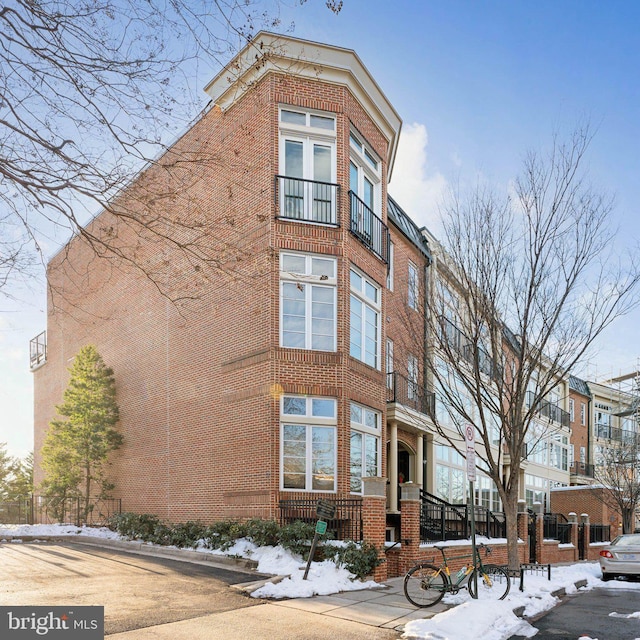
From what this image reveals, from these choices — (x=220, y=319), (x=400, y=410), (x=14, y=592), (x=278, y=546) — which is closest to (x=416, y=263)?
(x=400, y=410)

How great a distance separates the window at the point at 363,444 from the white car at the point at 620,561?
21.9 ft

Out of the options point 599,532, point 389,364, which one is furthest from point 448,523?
point 599,532

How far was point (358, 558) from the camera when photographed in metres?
12.0

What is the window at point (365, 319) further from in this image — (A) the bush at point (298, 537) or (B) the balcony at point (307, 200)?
(A) the bush at point (298, 537)

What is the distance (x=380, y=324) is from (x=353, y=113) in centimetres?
556

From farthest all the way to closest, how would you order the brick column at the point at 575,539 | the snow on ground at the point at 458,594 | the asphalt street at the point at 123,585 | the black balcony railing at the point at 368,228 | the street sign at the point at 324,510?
the brick column at the point at 575,539 < the black balcony railing at the point at 368,228 < the street sign at the point at 324,510 < the asphalt street at the point at 123,585 < the snow on ground at the point at 458,594

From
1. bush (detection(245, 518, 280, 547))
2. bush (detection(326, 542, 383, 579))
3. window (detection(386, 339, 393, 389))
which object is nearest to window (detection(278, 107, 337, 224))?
window (detection(386, 339, 393, 389))

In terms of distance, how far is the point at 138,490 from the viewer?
64.0ft

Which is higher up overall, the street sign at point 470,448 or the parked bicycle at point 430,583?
the street sign at point 470,448

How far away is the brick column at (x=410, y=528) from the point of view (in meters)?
13.5

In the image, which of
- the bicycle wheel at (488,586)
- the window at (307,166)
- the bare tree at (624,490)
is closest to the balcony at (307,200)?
the window at (307,166)

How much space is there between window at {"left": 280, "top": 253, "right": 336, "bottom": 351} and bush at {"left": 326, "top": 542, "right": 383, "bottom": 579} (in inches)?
189

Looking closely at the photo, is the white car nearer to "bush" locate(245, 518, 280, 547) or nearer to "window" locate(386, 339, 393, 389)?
"window" locate(386, 339, 393, 389)

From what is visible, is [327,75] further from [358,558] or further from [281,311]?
[358,558]
